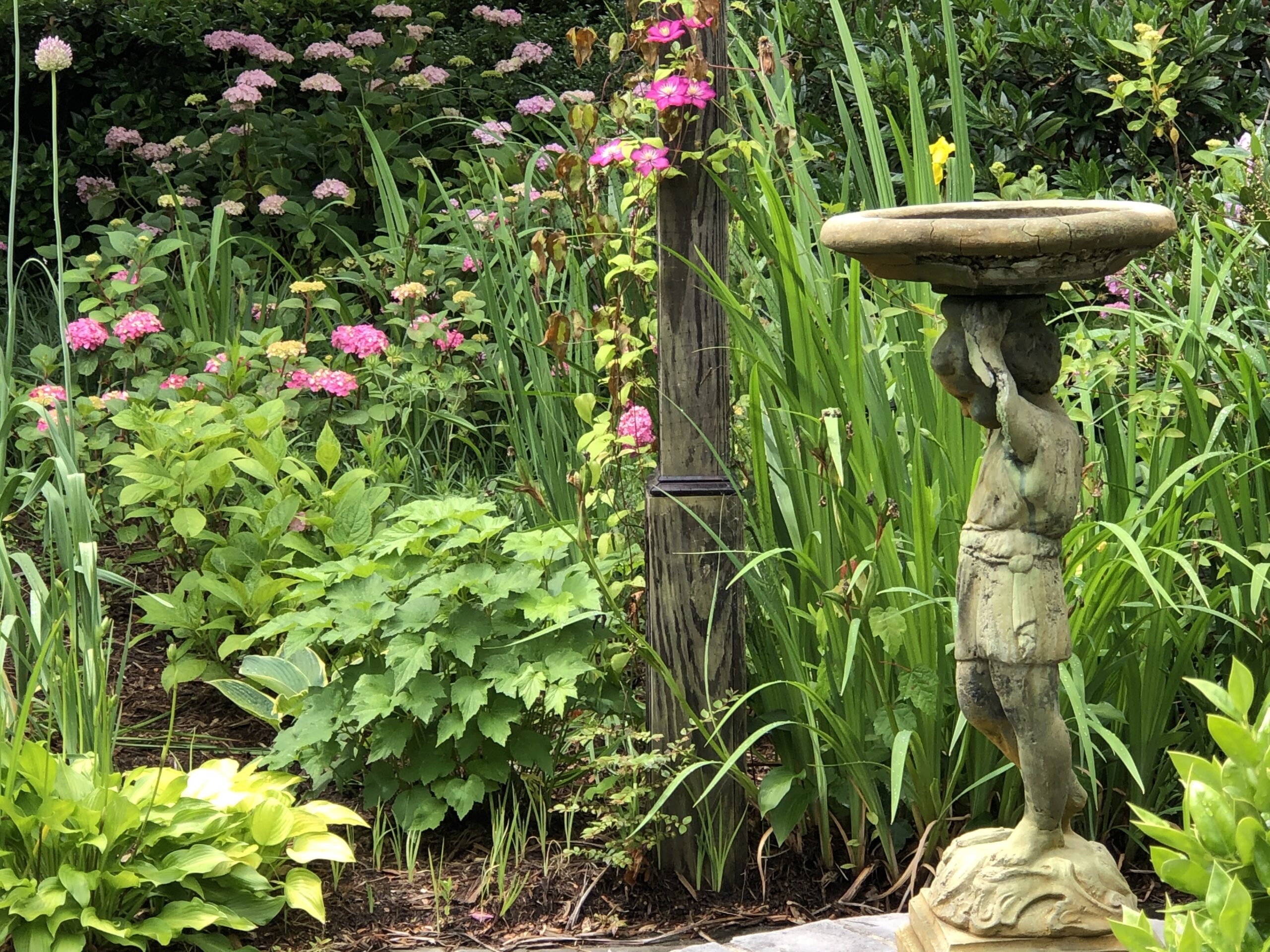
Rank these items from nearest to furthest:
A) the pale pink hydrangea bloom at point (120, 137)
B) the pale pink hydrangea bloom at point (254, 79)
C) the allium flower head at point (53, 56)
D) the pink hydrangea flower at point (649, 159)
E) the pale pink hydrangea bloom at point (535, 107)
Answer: the pink hydrangea flower at point (649, 159) → the allium flower head at point (53, 56) → the pale pink hydrangea bloom at point (535, 107) → the pale pink hydrangea bloom at point (254, 79) → the pale pink hydrangea bloom at point (120, 137)

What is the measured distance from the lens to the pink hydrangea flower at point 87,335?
175 inches

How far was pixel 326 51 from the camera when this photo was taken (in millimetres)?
6133

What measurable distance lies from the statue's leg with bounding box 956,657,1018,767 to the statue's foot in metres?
0.11

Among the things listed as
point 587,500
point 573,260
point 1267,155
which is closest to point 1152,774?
point 587,500

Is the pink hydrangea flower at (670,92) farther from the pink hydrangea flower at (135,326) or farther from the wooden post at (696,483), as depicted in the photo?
the pink hydrangea flower at (135,326)

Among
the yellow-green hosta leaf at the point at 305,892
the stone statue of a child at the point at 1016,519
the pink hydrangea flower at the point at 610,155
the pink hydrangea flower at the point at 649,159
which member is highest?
the pink hydrangea flower at the point at 610,155

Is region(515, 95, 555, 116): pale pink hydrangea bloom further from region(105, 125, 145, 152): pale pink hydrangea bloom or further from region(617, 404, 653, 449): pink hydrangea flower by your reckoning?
region(617, 404, 653, 449): pink hydrangea flower

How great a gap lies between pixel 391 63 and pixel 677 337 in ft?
13.2

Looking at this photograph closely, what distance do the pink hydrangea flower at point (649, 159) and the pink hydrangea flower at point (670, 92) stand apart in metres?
0.08

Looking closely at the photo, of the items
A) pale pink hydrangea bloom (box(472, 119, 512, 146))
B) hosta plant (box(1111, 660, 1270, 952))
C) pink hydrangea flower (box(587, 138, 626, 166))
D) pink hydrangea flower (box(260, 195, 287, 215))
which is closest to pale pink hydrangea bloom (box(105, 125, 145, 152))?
pink hydrangea flower (box(260, 195, 287, 215))

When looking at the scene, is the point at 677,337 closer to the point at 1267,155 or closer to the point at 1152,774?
the point at 1152,774

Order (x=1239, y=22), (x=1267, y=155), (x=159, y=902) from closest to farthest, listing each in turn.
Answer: (x=159, y=902) < (x=1267, y=155) < (x=1239, y=22)

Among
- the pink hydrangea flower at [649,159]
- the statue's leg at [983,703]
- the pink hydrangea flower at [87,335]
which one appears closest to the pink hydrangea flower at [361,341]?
the pink hydrangea flower at [87,335]

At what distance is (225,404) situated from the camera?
13.6 feet
